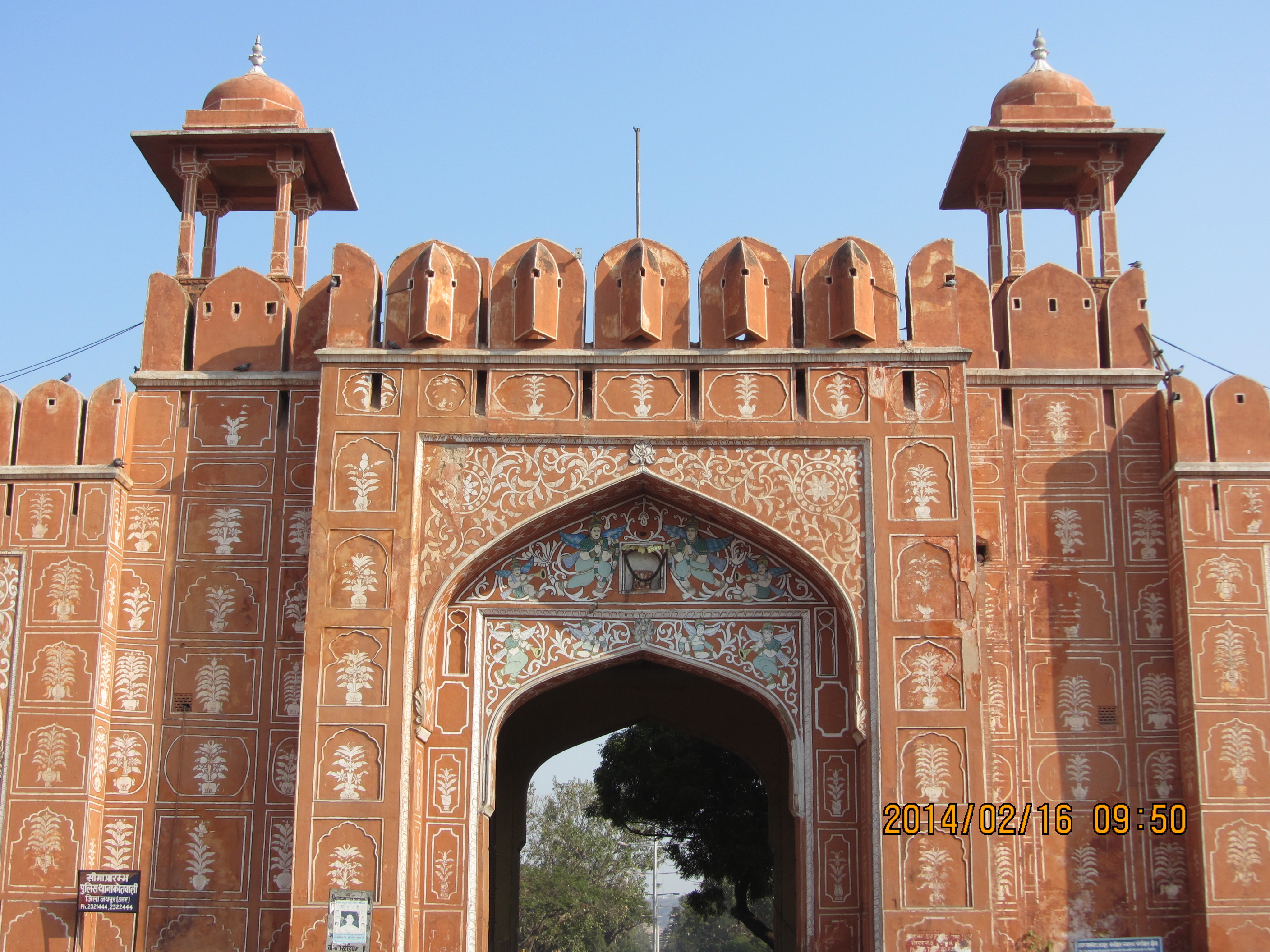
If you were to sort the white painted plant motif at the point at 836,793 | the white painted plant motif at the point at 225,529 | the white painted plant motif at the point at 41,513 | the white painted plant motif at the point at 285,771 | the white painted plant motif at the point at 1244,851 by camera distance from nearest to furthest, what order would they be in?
the white painted plant motif at the point at 1244,851
the white painted plant motif at the point at 836,793
the white painted plant motif at the point at 285,771
the white painted plant motif at the point at 41,513
the white painted plant motif at the point at 225,529

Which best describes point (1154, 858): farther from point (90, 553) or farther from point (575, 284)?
point (90, 553)

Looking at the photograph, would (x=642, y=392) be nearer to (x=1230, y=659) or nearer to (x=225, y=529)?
(x=225, y=529)

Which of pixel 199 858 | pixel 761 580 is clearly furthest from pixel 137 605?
pixel 761 580

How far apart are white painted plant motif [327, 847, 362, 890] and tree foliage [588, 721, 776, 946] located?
35.5 feet

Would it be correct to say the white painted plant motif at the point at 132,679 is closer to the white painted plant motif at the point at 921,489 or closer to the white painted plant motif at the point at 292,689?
the white painted plant motif at the point at 292,689

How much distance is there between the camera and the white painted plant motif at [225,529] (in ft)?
39.3

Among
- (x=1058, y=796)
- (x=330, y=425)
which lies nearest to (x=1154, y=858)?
(x=1058, y=796)

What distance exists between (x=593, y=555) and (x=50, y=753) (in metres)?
4.39

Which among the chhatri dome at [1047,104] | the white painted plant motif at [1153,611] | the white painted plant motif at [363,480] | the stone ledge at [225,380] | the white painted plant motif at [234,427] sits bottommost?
→ the white painted plant motif at [1153,611]

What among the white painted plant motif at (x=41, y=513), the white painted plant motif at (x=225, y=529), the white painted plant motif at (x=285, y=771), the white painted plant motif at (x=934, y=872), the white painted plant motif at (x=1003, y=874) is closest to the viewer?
the white painted plant motif at (x=934, y=872)

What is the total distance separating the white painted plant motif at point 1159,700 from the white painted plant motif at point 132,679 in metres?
7.77

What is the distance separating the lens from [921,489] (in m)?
11.5

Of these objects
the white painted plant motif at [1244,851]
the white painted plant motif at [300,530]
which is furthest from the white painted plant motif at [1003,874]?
the white painted plant motif at [300,530]

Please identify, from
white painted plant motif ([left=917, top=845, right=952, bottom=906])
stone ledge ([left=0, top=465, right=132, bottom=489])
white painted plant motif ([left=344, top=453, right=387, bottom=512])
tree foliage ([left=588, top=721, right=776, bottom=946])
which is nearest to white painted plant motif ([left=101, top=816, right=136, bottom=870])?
stone ledge ([left=0, top=465, right=132, bottom=489])
